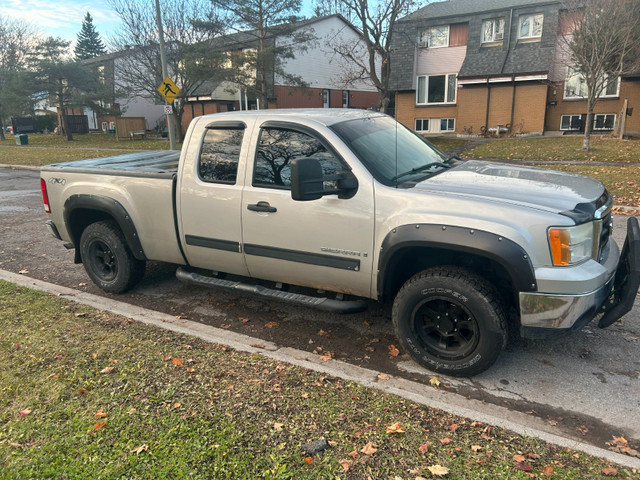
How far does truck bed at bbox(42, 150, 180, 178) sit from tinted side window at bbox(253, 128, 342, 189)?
1037mm

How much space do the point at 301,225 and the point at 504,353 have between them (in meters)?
1.95

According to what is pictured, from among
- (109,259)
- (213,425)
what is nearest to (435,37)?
(109,259)

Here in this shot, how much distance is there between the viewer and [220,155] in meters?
4.50

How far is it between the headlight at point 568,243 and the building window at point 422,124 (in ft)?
84.4

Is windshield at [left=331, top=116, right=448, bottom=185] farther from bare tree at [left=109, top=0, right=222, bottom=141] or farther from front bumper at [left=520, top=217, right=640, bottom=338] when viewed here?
bare tree at [left=109, top=0, right=222, bottom=141]

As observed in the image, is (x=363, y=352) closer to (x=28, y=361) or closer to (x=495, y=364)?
(x=495, y=364)

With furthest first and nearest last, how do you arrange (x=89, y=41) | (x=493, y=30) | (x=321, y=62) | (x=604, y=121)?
(x=89, y=41)
(x=321, y=62)
(x=493, y=30)
(x=604, y=121)

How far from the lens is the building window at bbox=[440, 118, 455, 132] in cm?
2711

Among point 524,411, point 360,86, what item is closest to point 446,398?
point 524,411

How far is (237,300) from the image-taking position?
210 inches

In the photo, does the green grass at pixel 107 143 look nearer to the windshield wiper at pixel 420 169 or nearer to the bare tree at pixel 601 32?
the bare tree at pixel 601 32

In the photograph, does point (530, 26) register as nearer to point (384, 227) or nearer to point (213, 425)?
point (384, 227)

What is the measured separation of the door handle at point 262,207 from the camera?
13.6ft

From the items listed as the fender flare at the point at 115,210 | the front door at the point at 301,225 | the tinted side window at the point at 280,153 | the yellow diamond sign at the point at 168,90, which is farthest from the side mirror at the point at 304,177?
the yellow diamond sign at the point at 168,90
